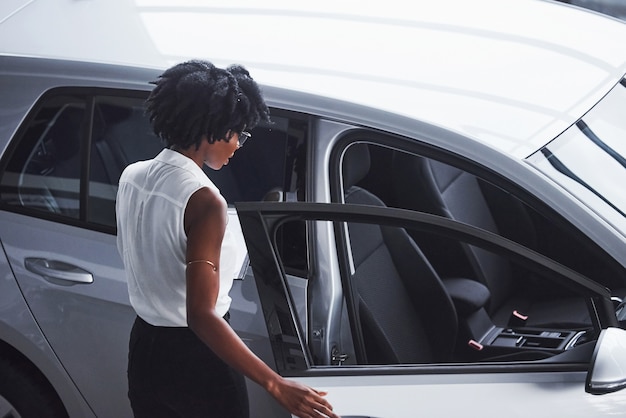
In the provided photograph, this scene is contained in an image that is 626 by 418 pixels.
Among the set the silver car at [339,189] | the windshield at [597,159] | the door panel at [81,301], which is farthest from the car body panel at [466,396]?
the door panel at [81,301]

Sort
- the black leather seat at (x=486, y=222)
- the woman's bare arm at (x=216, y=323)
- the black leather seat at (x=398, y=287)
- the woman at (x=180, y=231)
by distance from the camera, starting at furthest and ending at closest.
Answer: the black leather seat at (x=486, y=222), the black leather seat at (x=398, y=287), the woman at (x=180, y=231), the woman's bare arm at (x=216, y=323)

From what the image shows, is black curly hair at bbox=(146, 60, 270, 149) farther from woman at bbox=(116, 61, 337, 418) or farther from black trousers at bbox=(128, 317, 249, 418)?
black trousers at bbox=(128, 317, 249, 418)

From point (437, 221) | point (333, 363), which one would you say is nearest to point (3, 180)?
point (333, 363)

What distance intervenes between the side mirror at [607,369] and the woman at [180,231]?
29.6 inches

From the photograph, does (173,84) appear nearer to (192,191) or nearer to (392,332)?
(192,191)

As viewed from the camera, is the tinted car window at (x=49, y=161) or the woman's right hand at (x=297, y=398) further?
the tinted car window at (x=49, y=161)

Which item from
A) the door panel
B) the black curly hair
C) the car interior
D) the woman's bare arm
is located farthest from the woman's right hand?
the door panel

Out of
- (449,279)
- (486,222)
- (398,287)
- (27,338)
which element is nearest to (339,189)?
(398,287)

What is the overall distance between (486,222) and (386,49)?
3.49ft

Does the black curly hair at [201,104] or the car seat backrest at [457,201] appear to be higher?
the black curly hair at [201,104]

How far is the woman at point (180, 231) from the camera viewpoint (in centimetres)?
220

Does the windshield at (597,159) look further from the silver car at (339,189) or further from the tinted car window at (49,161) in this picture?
the tinted car window at (49,161)

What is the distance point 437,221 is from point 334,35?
46.8 inches

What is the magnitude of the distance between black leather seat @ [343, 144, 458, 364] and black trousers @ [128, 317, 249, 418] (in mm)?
757
